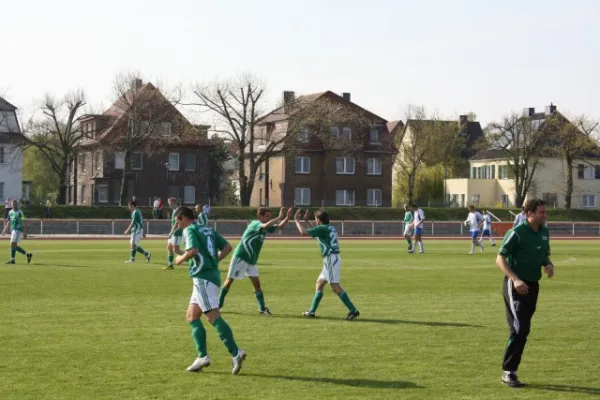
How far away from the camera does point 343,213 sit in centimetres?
7675

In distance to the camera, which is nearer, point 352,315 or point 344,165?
point 352,315

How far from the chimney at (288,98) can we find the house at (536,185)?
18596mm

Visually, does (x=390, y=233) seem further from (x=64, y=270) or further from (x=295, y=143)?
(x=64, y=270)

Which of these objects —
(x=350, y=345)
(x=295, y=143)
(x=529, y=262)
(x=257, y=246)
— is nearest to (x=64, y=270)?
(x=257, y=246)

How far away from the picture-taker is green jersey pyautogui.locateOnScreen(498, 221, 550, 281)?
1069cm

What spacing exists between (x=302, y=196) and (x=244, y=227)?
3061 cm

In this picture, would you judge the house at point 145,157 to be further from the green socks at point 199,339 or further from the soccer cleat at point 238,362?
the soccer cleat at point 238,362

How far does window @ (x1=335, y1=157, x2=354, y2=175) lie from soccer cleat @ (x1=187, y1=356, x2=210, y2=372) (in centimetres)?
8005

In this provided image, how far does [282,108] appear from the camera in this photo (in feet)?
295

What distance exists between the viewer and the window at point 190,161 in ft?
298

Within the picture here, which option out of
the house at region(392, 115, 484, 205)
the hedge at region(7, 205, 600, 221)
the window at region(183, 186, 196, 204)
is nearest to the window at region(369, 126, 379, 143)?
the house at region(392, 115, 484, 205)

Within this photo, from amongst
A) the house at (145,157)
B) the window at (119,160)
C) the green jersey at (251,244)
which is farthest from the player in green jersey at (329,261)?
the window at (119,160)

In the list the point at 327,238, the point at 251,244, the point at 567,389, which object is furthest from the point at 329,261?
the point at 567,389

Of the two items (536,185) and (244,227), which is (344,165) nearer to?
(536,185)
